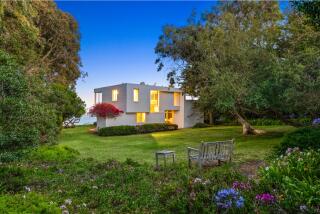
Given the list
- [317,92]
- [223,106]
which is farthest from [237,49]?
[317,92]

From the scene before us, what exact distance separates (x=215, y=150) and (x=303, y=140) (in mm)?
3916

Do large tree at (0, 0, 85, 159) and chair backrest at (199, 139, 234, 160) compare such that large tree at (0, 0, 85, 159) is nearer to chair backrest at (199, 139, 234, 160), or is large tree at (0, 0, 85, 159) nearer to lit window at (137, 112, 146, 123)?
chair backrest at (199, 139, 234, 160)

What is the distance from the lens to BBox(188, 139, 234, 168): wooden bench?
11938mm

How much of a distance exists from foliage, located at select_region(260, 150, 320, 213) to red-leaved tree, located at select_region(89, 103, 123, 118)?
1180 inches

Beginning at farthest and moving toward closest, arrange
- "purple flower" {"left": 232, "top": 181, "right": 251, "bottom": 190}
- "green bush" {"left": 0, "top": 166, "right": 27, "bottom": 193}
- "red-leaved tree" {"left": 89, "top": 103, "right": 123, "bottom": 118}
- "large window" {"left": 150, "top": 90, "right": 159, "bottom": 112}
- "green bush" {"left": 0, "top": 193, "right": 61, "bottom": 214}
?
"large window" {"left": 150, "top": 90, "right": 159, "bottom": 112} < "red-leaved tree" {"left": 89, "top": 103, "right": 123, "bottom": 118} < "green bush" {"left": 0, "top": 166, "right": 27, "bottom": 193} < "purple flower" {"left": 232, "top": 181, "right": 251, "bottom": 190} < "green bush" {"left": 0, "top": 193, "right": 61, "bottom": 214}

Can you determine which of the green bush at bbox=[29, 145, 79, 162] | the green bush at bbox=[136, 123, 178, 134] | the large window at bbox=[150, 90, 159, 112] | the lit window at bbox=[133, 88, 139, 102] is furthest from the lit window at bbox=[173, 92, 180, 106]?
the green bush at bbox=[29, 145, 79, 162]

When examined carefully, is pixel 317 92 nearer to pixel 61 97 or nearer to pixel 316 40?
pixel 316 40

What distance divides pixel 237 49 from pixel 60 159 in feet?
38.5

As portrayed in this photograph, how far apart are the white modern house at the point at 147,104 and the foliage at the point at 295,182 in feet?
102

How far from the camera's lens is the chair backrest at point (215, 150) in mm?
11992

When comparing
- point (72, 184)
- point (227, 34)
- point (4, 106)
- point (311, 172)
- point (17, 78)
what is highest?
point (227, 34)

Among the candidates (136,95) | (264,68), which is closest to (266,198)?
(264,68)

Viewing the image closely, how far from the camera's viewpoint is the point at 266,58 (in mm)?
18609

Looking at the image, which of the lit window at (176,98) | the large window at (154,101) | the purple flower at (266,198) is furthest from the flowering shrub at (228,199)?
the lit window at (176,98)
